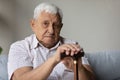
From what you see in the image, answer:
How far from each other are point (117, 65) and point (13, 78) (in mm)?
899

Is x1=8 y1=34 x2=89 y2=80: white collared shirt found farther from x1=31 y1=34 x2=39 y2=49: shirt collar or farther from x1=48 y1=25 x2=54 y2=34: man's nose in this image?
x1=48 y1=25 x2=54 y2=34: man's nose

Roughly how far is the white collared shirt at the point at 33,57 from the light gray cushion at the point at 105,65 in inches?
13.5

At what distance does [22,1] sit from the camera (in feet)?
8.07

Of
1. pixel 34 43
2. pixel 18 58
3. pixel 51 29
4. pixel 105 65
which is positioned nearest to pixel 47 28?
pixel 51 29

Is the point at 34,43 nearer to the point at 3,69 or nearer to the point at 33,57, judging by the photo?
the point at 33,57

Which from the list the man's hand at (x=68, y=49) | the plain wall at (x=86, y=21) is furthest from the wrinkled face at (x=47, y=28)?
the plain wall at (x=86, y=21)

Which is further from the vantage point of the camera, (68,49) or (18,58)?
(18,58)

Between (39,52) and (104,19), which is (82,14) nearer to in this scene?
(104,19)

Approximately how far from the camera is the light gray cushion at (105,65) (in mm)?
2027

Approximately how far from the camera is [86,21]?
2.57m

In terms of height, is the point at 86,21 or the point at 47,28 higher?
the point at 47,28

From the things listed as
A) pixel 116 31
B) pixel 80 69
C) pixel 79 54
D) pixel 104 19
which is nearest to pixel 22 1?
pixel 104 19

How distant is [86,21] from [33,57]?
3.43 ft

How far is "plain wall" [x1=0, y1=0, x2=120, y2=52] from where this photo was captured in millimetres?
2475
